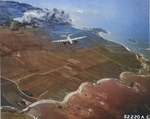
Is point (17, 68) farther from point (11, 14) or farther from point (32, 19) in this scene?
point (11, 14)

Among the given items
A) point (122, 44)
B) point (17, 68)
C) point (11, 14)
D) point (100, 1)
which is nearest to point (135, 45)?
point (122, 44)

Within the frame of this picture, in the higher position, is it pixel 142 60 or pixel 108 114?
pixel 142 60

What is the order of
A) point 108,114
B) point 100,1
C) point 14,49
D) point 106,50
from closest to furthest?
point 108,114, point 14,49, point 106,50, point 100,1

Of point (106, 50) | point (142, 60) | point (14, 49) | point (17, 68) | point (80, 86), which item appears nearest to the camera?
point (80, 86)

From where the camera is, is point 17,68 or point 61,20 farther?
point 61,20

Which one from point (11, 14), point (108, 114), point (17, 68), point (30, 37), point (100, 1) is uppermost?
point (100, 1)

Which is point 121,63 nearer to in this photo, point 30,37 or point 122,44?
point 122,44

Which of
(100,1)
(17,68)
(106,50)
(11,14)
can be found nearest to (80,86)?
(17,68)
